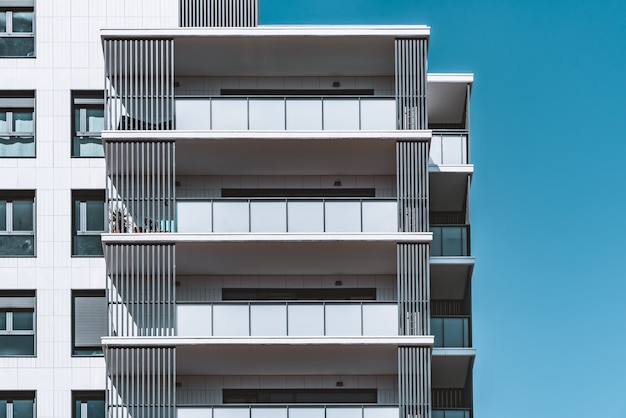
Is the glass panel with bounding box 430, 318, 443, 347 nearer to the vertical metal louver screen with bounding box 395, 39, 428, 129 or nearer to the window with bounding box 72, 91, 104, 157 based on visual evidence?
the vertical metal louver screen with bounding box 395, 39, 428, 129

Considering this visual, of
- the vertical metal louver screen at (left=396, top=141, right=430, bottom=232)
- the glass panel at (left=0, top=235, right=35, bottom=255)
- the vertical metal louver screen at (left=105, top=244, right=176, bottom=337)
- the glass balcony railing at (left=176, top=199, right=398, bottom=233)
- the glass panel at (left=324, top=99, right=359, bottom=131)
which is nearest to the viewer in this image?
the vertical metal louver screen at (left=105, top=244, right=176, bottom=337)

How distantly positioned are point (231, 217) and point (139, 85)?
4309 mm

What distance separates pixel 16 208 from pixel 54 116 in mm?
2653

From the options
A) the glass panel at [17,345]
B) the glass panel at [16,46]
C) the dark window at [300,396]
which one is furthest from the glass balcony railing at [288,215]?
the glass panel at [16,46]

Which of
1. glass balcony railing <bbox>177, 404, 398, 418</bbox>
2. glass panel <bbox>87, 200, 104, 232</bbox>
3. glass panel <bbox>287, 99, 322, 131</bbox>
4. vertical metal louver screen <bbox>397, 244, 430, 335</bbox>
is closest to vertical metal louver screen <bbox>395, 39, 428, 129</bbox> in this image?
glass panel <bbox>287, 99, 322, 131</bbox>

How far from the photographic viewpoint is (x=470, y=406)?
131ft

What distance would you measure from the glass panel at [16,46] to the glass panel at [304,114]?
719 cm

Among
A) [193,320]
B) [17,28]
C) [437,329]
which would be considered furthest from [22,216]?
[437,329]

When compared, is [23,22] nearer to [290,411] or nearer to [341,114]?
[341,114]

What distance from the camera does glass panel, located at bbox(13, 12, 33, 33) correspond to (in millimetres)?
39406

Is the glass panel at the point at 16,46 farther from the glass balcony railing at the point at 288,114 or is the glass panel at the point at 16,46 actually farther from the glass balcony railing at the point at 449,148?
the glass balcony railing at the point at 449,148

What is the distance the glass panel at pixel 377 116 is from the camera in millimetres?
38406

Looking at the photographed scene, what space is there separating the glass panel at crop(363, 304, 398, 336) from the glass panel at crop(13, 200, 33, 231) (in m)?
9.21

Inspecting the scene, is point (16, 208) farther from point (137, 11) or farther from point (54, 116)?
point (137, 11)
